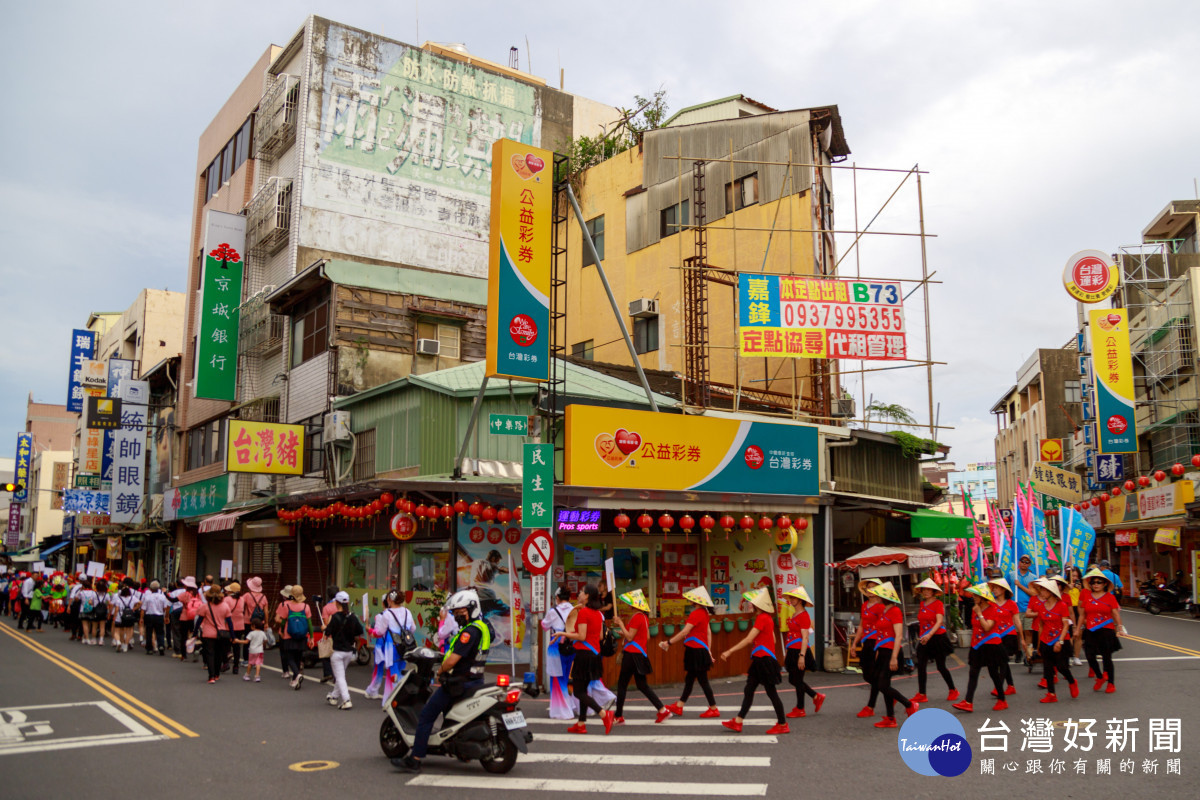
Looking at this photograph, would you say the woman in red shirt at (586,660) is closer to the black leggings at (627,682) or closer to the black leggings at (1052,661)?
the black leggings at (627,682)

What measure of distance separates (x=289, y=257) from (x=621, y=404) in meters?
14.1

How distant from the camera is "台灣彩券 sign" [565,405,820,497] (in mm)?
15812

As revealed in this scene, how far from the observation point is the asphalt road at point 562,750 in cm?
823

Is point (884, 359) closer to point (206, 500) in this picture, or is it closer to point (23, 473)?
point (206, 500)

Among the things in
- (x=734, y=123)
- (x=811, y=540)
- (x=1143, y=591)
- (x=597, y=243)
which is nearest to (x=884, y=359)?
(x=811, y=540)

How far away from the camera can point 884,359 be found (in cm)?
2038

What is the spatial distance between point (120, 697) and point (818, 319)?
50.7 feet

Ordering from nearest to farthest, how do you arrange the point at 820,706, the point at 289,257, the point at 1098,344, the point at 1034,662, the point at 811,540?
the point at 820,706
the point at 1034,662
the point at 811,540
the point at 289,257
the point at 1098,344

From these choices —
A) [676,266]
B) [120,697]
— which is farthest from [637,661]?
[676,266]

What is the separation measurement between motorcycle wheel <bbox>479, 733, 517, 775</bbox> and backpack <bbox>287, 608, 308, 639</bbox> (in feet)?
26.5

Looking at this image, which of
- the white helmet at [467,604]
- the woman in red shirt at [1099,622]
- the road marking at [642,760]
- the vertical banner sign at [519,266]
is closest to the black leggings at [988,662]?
the woman in red shirt at [1099,622]

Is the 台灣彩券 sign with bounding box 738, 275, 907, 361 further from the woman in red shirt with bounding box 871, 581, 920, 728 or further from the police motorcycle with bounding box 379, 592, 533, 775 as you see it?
the police motorcycle with bounding box 379, 592, 533, 775

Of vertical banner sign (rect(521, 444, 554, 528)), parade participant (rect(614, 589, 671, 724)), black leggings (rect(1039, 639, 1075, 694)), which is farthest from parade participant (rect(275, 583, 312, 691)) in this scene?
black leggings (rect(1039, 639, 1075, 694))

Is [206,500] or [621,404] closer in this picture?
[621,404]
